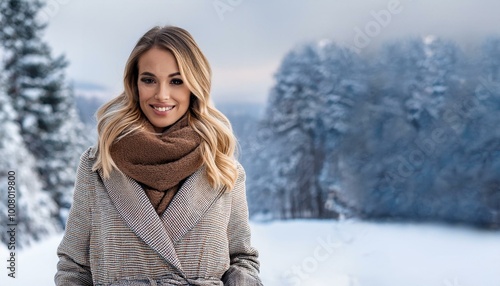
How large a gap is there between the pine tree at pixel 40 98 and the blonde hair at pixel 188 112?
3.26 meters

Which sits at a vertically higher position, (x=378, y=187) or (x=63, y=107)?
(x=63, y=107)

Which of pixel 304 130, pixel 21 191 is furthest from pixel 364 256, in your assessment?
pixel 21 191

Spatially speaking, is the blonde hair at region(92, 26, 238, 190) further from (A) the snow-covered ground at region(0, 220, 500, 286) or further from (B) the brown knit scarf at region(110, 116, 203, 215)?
(A) the snow-covered ground at region(0, 220, 500, 286)

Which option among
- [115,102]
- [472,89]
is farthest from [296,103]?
[115,102]

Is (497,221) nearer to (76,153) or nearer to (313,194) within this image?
(313,194)

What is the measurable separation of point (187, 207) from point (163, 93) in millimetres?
233

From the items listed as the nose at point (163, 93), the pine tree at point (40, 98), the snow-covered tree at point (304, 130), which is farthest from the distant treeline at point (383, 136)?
the nose at point (163, 93)

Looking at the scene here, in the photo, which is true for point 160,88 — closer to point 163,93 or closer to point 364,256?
point 163,93

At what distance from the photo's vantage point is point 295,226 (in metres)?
4.32

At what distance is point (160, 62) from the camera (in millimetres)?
1151

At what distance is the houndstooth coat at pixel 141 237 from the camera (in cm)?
112

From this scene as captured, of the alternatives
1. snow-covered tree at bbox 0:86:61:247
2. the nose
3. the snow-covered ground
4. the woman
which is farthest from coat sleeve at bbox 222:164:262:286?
snow-covered tree at bbox 0:86:61:247

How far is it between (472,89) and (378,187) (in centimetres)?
97

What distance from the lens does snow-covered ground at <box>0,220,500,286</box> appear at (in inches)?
150
